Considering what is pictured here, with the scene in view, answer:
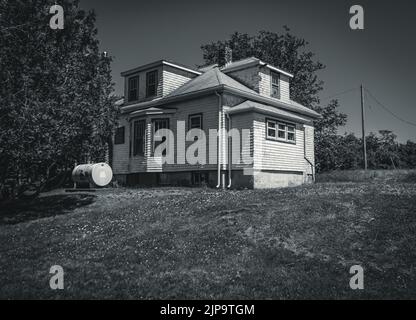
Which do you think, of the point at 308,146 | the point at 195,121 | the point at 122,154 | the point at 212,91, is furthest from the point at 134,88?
the point at 308,146

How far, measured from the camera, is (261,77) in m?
23.5

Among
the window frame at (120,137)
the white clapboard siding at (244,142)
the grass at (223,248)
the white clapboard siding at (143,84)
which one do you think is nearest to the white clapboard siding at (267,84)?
the white clapboard siding at (244,142)

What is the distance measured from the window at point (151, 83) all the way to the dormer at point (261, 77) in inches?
192

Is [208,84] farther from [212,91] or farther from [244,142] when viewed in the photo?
[244,142]

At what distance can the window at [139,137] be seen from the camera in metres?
22.6

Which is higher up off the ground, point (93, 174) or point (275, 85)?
point (275, 85)

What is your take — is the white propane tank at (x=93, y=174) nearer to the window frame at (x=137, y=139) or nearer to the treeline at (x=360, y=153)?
the window frame at (x=137, y=139)

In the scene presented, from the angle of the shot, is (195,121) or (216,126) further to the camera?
(195,121)

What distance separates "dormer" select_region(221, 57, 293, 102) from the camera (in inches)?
920

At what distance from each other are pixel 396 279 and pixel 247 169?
1270 centimetres

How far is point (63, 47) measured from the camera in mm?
14906

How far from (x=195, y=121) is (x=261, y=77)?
5.61m

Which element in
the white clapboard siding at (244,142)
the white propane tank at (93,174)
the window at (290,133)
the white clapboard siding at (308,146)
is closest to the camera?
the white clapboard siding at (244,142)
